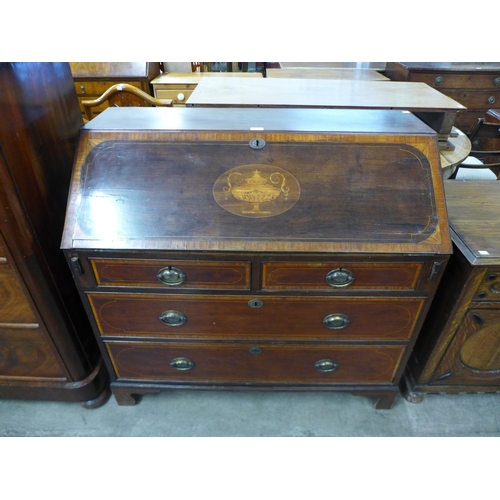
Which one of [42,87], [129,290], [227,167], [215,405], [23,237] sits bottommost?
[215,405]

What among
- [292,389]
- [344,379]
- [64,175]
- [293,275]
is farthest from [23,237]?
[344,379]

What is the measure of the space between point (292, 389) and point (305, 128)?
1077 mm

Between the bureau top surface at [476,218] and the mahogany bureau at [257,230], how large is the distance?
0.65ft

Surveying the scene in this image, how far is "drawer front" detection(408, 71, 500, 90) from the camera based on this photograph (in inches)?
126

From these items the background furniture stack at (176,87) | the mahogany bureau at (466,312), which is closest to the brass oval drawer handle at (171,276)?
the mahogany bureau at (466,312)

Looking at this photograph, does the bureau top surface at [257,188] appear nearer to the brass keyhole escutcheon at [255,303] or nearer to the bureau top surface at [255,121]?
the bureau top surface at [255,121]

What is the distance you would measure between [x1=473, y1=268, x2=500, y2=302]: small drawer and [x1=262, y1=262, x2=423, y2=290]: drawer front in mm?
281

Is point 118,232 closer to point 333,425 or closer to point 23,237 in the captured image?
point 23,237

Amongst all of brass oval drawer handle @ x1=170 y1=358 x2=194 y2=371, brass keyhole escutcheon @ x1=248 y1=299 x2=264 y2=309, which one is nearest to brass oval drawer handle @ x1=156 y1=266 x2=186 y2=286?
brass keyhole escutcheon @ x1=248 y1=299 x2=264 y2=309

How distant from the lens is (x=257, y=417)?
61.1 inches

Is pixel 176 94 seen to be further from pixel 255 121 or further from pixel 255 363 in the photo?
pixel 255 363

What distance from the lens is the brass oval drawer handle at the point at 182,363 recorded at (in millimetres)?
1396

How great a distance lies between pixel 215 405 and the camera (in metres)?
1.60

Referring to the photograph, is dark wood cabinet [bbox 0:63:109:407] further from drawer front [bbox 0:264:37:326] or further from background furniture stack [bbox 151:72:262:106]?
background furniture stack [bbox 151:72:262:106]
